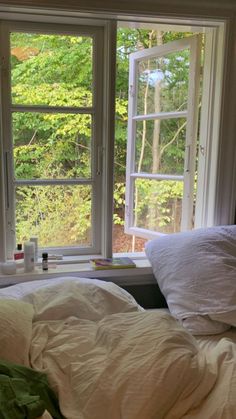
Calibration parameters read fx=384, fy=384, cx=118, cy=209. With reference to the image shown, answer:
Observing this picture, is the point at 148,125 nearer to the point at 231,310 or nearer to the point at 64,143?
the point at 64,143

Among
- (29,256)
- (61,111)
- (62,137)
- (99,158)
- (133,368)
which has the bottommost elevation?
(133,368)

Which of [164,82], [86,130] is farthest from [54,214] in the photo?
[164,82]

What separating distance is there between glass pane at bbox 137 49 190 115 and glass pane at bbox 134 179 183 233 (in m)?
0.45

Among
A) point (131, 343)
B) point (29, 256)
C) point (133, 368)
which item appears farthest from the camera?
point (29, 256)

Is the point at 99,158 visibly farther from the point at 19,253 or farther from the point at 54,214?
the point at 19,253

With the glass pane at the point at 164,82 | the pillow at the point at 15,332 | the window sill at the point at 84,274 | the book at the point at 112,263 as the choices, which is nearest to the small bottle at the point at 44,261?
the window sill at the point at 84,274

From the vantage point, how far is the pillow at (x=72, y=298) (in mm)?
1621

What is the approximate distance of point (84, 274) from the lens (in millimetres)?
2080

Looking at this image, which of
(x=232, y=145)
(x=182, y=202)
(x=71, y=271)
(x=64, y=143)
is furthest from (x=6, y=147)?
(x=232, y=145)

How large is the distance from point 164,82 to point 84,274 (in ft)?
4.04

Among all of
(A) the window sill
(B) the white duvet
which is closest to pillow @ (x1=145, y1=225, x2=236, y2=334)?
(A) the window sill

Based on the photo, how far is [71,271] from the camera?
2072mm

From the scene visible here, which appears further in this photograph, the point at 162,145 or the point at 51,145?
the point at 162,145

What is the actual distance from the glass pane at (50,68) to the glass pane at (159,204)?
0.69 m
